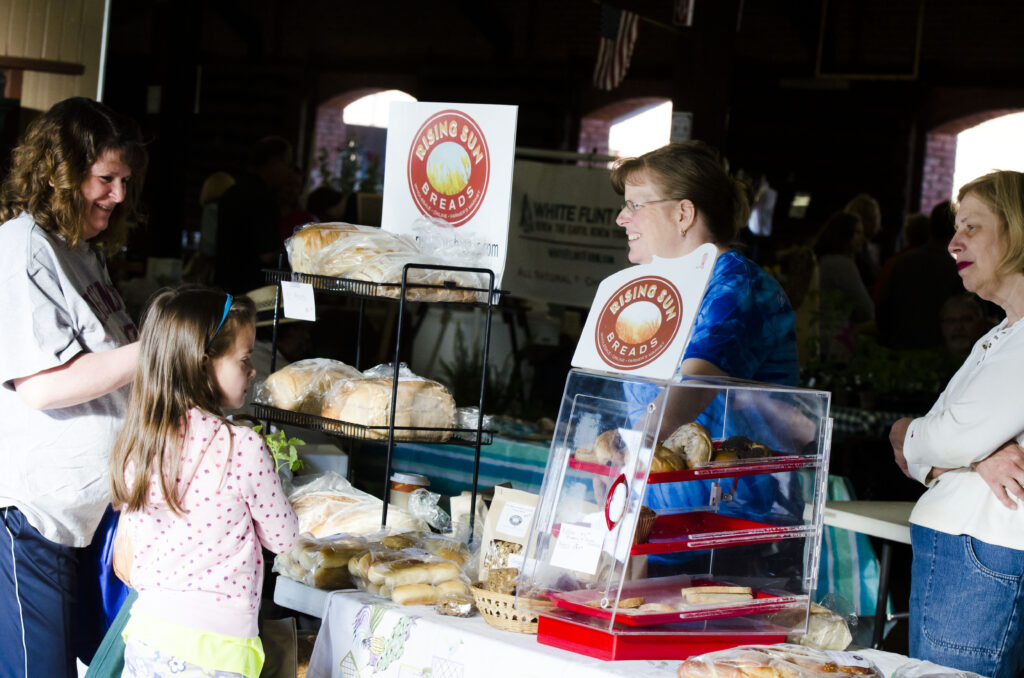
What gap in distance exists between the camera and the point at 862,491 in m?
4.27

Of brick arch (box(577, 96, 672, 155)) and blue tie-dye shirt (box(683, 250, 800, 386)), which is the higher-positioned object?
brick arch (box(577, 96, 672, 155))

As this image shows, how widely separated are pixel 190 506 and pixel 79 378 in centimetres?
37

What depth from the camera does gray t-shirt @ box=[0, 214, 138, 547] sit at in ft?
7.00

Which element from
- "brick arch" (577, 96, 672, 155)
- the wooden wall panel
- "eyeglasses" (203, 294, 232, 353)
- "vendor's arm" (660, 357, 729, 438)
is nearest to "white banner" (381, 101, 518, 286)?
"eyeglasses" (203, 294, 232, 353)

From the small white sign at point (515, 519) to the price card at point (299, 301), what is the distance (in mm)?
601

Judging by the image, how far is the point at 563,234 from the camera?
616 centimetres

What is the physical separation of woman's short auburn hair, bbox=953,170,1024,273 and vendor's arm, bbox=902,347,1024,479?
0.20 meters

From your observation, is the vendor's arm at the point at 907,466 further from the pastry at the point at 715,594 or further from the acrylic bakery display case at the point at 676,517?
the pastry at the point at 715,594

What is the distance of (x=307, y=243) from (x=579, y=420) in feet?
3.04

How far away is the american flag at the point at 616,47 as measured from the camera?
6.57 m

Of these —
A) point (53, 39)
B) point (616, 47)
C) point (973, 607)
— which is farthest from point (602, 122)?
point (973, 607)

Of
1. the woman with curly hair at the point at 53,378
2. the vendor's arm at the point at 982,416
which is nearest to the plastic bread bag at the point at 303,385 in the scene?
the woman with curly hair at the point at 53,378

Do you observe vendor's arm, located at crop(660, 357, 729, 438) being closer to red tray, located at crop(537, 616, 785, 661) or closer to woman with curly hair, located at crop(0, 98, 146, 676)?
red tray, located at crop(537, 616, 785, 661)

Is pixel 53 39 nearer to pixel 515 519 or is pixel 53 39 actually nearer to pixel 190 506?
pixel 190 506
